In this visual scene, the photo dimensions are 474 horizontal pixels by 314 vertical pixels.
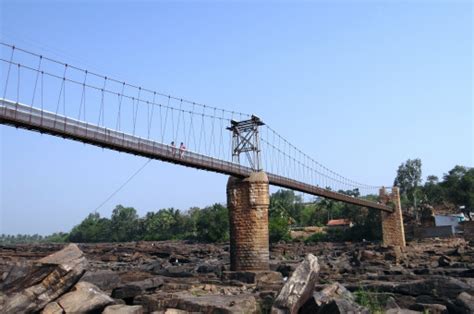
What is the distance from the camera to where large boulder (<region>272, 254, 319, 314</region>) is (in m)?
6.98

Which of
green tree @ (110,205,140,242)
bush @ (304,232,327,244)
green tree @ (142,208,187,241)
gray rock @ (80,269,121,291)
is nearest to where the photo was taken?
gray rock @ (80,269,121,291)

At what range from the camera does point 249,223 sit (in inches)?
757

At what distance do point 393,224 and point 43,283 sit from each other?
48553mm

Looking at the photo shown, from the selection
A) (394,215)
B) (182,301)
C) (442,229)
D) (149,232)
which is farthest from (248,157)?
(149,232)

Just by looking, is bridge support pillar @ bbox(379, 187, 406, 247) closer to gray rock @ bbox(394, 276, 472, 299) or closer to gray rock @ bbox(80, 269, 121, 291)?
gray rock @ bbox(394, 276, 472, 299)

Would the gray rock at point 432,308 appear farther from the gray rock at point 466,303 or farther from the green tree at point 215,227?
the green tree at point 215,227

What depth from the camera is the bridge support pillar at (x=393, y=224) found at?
49.6m

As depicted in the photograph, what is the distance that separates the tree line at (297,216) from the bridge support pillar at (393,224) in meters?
4.57

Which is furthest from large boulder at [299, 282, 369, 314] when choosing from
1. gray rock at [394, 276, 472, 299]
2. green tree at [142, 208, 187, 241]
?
green tree at [142, 208, 187, 241]

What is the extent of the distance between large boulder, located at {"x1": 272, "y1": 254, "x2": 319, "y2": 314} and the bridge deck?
9.57 meters

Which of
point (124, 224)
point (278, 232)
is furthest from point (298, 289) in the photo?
point (124, 224)

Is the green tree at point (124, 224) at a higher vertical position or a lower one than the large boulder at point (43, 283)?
higher

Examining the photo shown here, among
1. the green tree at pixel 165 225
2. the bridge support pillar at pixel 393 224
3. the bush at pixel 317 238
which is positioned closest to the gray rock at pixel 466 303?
the bridge support pillar at pixel 393 224

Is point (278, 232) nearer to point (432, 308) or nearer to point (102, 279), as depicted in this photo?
point (102, 279)
